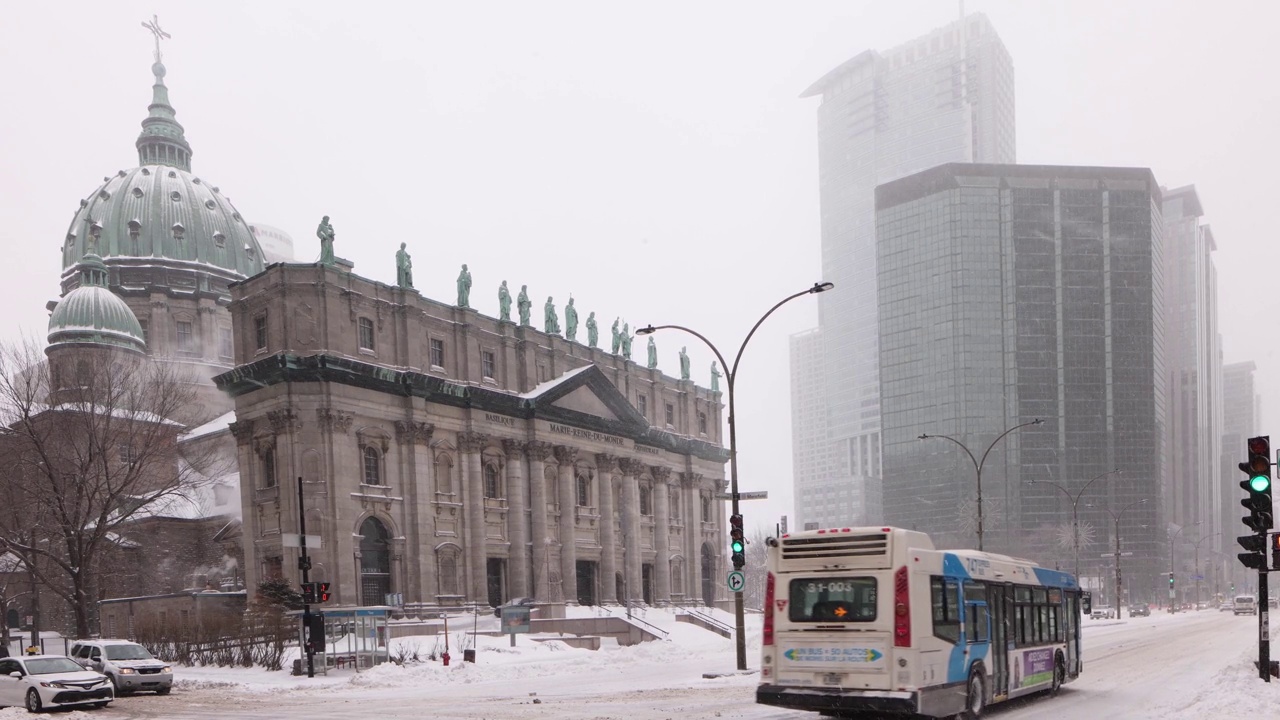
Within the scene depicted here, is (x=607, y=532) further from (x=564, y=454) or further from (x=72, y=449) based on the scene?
(x=72, y=449)

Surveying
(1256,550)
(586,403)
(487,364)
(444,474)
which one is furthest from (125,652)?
(586,403)

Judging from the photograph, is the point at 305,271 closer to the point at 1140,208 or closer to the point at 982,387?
the point at 982,387

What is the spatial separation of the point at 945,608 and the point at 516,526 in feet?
166

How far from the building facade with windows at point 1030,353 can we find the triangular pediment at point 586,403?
315 ft

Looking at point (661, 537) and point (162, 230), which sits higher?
point (162, 230)

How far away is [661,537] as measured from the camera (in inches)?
3103

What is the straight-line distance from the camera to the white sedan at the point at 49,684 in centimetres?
2406

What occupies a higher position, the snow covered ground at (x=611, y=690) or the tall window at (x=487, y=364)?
the tall window at (x=487, y=364)

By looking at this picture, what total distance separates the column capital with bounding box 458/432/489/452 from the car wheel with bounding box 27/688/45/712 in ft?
127

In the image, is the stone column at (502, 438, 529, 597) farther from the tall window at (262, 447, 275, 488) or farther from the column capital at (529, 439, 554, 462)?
the tall window at (262, 447, 275, 488)

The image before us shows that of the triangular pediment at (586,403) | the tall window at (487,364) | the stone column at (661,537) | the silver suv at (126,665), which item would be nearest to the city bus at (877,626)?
the silver suv at (126,665)

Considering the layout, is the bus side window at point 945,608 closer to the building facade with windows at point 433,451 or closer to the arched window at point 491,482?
the building facade with windows at point 433,451

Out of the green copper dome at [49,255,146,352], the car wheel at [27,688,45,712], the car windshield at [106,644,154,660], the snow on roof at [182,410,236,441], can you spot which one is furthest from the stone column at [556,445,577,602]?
the car wheel at [27,688,45,712]

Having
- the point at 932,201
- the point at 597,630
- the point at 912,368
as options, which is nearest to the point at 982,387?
the point at 912,368
